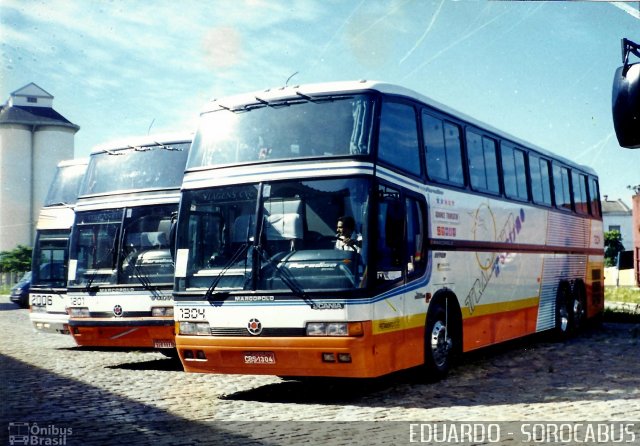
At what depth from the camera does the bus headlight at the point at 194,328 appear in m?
9.83

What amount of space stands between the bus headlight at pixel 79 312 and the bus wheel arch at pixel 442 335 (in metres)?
5.69

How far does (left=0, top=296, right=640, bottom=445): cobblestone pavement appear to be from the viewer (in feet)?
Answer: 25.6

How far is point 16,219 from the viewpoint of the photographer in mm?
45531

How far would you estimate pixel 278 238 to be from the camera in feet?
31.2

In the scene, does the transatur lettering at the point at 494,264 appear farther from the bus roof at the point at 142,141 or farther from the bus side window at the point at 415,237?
the bus roof at the point at 142,141

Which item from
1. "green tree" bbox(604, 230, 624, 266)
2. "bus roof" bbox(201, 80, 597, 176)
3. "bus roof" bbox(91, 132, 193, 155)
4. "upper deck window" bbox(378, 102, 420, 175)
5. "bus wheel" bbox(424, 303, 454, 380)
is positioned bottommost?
"bus wheel" bbox(424, 303, 454, 380)

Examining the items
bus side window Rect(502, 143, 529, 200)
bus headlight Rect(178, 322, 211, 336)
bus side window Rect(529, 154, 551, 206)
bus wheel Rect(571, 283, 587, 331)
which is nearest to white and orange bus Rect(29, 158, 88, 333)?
bus headlight Rect(178, 322, 211, 336)

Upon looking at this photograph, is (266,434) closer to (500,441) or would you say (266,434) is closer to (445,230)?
(500,441)

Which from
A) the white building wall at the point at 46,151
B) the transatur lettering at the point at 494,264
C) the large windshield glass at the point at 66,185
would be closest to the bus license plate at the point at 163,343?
the transatur lettering at the point at 494,264

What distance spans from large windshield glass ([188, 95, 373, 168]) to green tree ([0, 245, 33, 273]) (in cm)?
3491

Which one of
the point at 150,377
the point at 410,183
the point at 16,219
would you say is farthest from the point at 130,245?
the point at 16,219

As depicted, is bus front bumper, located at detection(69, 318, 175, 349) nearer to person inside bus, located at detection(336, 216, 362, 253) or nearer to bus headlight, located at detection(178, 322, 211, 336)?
bus headlight, located at detection(178, 322, 211, 336)

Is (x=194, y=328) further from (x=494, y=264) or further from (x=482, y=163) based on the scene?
(x=482, y=163)

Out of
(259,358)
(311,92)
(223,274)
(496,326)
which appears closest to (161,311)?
(223,274)
